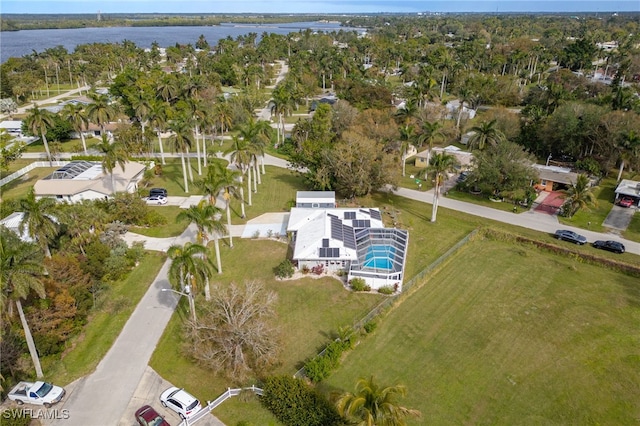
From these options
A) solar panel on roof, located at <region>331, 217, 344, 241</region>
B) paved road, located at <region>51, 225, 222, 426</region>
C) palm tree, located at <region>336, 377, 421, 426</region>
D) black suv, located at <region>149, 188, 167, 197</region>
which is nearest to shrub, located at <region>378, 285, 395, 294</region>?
solar panel on roof, located at <region>331, 217, 344, 241</region>

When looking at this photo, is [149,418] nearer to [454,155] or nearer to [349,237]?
[349,237]

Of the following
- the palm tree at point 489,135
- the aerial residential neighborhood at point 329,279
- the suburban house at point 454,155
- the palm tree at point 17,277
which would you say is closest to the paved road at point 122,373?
the aerial residential neighborhood at point 329,279

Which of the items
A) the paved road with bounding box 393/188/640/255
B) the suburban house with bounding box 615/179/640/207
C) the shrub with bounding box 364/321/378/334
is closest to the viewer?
the shrub with bounding box 364/321/378/334

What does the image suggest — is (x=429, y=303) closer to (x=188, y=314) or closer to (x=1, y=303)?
(x=188, y=314)

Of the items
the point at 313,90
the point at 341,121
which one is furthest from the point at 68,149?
the point at 313,90

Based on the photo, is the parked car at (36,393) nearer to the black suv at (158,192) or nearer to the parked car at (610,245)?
the black suv at (158,192)

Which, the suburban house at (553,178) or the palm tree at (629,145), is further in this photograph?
the suburban house at (553,178)

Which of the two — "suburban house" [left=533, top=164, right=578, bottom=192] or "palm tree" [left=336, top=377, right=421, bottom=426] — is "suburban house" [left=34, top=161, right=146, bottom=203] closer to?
"palm tree" [left=336, top=377, right=421, bottom=426]
